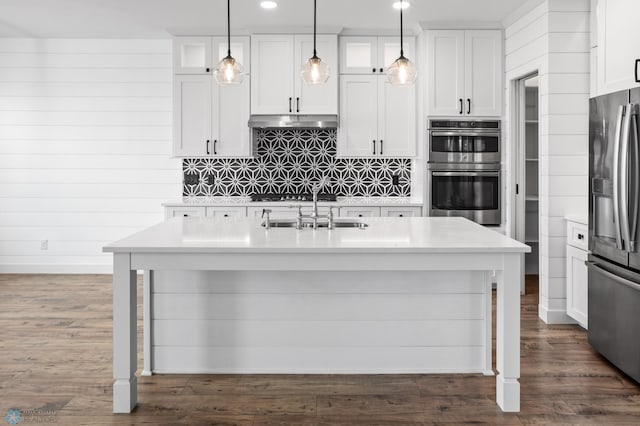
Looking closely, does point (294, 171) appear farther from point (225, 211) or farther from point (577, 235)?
point (577, 235)

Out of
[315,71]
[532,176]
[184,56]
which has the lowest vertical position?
[532,176]

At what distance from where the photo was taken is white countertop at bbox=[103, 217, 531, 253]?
2596 mm

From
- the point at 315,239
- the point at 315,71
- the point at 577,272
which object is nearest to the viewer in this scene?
the point at 315,239

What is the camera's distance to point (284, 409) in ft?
8.86

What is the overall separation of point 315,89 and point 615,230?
3.17 meters

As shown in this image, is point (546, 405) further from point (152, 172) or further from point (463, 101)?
point (152, 172)

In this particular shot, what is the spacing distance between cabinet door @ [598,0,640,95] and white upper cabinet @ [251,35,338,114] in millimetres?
2600

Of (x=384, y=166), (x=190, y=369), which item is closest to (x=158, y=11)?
(x=384, y=166)

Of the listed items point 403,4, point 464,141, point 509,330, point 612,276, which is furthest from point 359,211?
point 509,330

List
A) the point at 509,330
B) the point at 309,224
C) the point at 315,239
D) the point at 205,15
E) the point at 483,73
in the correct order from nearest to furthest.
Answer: the point at 509,330, the point at 315,239, the point at 309,224, the point at 205,15, the point at 483,73

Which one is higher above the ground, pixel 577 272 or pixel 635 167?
pixel 635 167

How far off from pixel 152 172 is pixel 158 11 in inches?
70.1

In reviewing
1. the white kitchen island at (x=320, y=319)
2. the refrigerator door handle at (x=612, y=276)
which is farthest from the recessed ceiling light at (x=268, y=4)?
the refrigerator door handle at (x=612, y=276)

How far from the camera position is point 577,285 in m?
3.99
